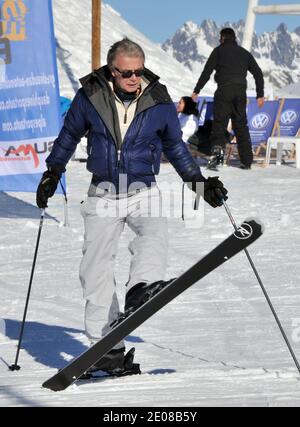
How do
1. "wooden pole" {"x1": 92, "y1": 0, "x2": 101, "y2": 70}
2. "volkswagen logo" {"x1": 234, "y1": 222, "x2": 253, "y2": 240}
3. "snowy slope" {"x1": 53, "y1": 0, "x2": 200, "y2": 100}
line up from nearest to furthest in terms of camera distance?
"volkswagen logo" {"x1": 234, "y1": 222, "x2": 253, "y2": 240} < "wooden pole" {"x1": 92, "y1": 0, "x2": 101, "y2": 70} < "snowy slope" {"x1": 53, "y1": 0, "x2": 200, "y2": 100}

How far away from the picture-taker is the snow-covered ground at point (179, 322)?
12.9ft

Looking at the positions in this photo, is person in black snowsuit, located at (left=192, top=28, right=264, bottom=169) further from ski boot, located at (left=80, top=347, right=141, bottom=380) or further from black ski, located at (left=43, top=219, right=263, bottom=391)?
black ski, located at (left=43, top=219, right=263, bottom=391)

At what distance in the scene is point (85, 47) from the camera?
115ft

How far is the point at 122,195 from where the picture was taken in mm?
4445

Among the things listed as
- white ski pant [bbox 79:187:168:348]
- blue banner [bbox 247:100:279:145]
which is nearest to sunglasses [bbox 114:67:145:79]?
white ski pant [bbox 79:187:168:348]

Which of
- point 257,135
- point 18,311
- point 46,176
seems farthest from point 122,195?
point 257,135

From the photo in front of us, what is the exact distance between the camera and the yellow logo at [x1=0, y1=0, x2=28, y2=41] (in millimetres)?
8555

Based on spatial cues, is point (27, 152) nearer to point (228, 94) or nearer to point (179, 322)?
point (179, 322)

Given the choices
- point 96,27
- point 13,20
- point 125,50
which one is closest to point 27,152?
point 13,20

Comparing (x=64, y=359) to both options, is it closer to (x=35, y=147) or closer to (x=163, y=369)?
(x=163, y=369)

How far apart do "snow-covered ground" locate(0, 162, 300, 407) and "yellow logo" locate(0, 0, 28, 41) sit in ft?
6.12

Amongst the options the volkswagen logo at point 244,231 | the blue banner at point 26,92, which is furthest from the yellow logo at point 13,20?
the volkswagen logo at point 244,231

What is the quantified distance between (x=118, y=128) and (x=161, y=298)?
0.82m

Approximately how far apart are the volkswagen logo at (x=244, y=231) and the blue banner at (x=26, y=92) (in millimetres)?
5022
